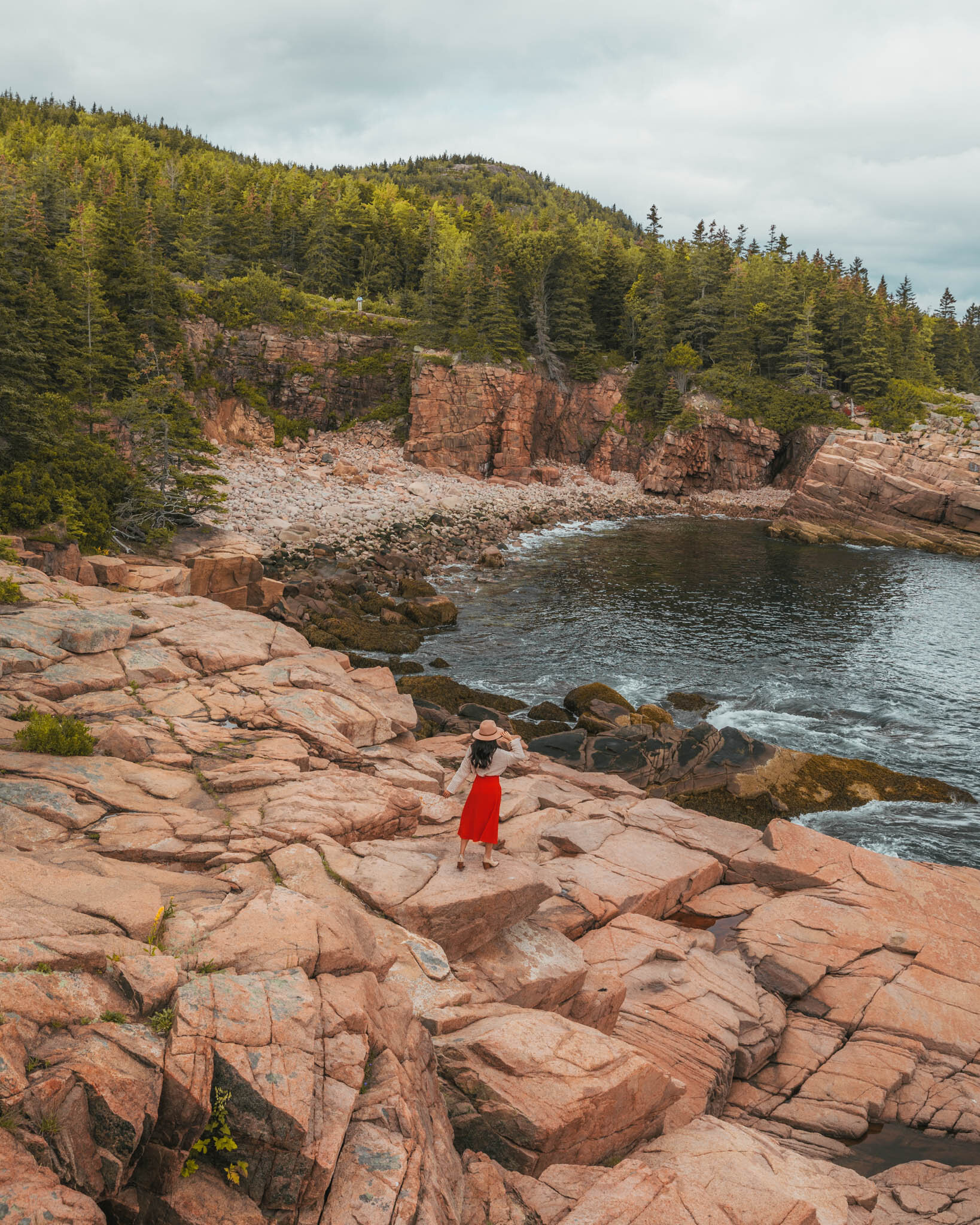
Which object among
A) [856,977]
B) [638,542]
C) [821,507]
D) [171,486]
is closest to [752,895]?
[856,977]

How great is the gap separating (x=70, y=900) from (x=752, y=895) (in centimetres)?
1234

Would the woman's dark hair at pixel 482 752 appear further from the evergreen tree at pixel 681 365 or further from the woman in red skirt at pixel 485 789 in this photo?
the evergreen tree at pixel 681 365

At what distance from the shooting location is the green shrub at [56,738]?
11.6 metres

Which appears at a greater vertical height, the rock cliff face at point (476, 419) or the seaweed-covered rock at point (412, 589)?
the rock cliff face at point (476, 419)

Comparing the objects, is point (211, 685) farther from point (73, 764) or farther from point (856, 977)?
point (856, 977)

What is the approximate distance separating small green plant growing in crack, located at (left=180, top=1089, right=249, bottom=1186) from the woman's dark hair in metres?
5.97

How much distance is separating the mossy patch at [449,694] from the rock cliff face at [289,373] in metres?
46.2

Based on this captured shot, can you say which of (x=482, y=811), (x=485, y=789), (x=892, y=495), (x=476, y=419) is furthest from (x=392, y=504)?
(x=482, y=811)

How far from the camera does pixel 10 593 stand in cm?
1742

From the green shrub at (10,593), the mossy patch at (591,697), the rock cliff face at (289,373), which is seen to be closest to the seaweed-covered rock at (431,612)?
the mossy patch at (591,697)

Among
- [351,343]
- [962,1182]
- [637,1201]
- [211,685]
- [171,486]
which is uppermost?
[351,343]

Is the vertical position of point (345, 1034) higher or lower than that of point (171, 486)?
lower

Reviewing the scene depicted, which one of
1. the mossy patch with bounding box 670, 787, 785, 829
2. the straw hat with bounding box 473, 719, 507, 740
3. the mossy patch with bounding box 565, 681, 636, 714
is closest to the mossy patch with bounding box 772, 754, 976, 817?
the mossy patch with bounding box 670, 787, 785, 829

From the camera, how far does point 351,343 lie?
76.0 meters
